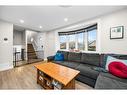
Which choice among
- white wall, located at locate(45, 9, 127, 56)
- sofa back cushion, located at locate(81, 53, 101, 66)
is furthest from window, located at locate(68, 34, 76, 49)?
sofa back cushion, located at locate(81, 53, 101, 66)

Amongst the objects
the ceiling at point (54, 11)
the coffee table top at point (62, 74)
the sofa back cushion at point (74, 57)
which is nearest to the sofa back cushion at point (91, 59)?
the sofa back cushion at point (74, 57)

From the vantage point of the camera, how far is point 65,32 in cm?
506

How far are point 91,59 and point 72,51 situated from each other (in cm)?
131

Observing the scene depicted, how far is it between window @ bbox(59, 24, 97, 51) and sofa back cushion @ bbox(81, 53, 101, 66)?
65 cm

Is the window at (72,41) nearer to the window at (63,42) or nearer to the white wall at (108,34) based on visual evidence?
the window at (63,42)

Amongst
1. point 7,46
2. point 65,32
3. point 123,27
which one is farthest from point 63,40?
point 123,27

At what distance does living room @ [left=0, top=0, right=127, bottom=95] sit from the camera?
1.94m

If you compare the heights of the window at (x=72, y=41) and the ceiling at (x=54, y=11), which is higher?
the ceiling at (x=54, y=11)

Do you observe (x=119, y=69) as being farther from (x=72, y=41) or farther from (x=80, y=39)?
(x=72, y=41)

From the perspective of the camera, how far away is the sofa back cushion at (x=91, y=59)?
2.79 metres

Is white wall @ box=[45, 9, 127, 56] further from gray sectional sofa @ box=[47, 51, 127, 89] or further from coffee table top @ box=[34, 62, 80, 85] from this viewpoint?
coffee table top @ box=[34, 62, 80, 85]
